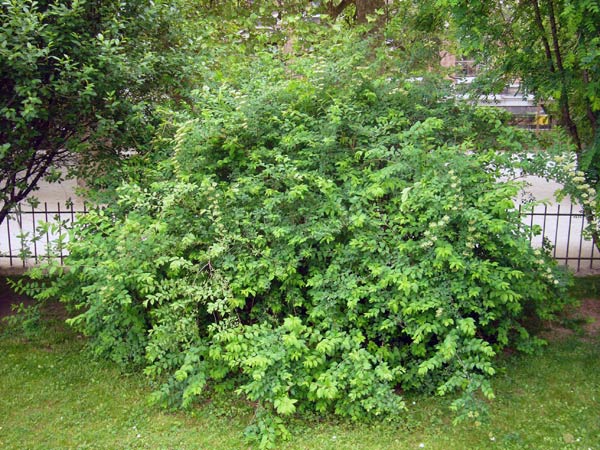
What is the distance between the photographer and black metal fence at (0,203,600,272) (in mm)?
4836

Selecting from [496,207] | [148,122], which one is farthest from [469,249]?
[148,122]

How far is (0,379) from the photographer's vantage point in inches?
190

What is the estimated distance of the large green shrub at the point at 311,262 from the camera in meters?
4.03

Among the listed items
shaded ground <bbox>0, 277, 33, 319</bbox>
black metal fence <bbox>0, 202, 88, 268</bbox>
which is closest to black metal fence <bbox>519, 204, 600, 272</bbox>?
black metal fence <bbox>0, 202, 88, 268</bbox>

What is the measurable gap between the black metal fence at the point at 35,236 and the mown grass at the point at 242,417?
1089 mm

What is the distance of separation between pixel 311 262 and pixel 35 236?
285 centimetres

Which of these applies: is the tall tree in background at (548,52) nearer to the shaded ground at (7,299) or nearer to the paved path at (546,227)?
the paved path at (546,227)

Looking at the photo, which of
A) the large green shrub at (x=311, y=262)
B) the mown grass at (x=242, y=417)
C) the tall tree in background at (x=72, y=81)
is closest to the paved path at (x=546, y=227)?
the tall tree in background at (x=72, y=81)

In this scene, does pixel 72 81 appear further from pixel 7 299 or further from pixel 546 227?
pixel 546 227

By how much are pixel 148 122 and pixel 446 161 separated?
309 cm

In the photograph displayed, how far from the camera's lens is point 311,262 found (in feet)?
15.1

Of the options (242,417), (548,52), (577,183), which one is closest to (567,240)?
(548,52)

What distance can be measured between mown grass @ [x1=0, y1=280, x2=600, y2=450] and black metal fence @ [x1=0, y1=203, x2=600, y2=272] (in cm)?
108

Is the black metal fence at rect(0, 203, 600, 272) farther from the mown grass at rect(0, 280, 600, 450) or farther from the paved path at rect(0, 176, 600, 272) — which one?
the mown grass at rect(0, 280, 600, 450)
